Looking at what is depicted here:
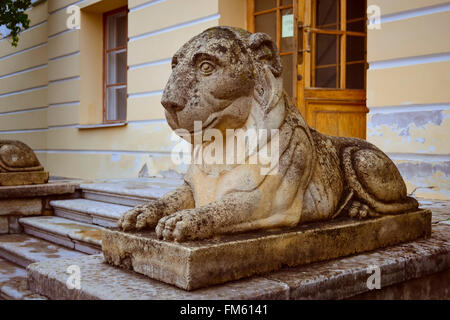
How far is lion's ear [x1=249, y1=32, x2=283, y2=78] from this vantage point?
2.04 m

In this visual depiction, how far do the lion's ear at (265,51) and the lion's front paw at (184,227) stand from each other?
0.73 metres

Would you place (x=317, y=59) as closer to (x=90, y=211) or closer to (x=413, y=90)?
(x=413, y=90)

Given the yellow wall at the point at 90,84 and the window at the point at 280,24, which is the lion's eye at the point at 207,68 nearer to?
the window at the point at 280,24

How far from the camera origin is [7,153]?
4734mm

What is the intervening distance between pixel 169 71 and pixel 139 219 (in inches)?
179

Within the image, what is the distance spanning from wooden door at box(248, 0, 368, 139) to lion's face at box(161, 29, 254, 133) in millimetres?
3321

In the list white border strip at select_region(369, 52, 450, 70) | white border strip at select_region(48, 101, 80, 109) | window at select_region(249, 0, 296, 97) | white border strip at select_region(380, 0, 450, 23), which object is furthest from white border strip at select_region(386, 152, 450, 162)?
white border strip at select_region(48, 101, 80, 109)

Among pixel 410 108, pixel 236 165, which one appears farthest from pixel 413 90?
pixel 236 165

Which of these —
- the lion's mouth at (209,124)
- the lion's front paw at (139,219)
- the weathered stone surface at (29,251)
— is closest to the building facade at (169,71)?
the weathered stone surface at (29,251)

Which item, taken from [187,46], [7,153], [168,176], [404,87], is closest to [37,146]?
[168,176]

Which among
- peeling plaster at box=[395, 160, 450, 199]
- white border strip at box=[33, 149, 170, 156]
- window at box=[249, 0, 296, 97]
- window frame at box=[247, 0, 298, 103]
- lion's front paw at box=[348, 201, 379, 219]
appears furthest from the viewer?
white border strip at box=[33, 149, 170, 156]

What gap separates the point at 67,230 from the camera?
386 centimetres

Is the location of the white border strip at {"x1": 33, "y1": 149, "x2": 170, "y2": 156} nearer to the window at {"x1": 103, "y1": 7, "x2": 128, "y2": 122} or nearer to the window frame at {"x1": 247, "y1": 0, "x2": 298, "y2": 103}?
the window at {"x1": 103, "y1": 7, "x2": 128, "y2": 122}

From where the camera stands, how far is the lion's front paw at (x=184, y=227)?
175 cm
